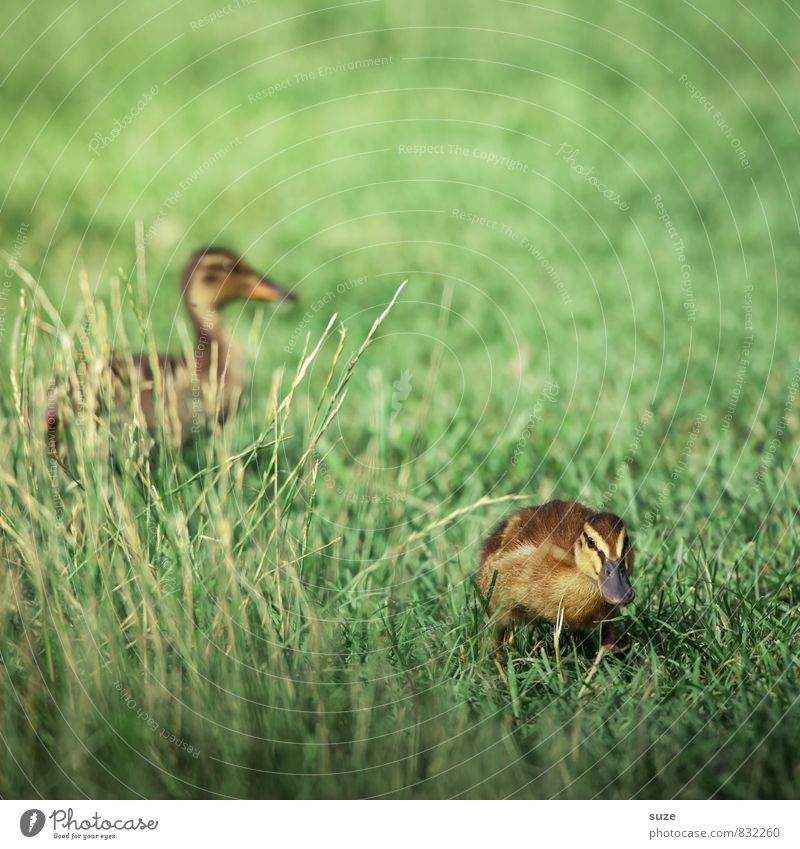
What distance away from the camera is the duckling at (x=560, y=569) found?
2660mm

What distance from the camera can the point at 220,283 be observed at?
4148 millimetres

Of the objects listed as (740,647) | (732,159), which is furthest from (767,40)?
(740,647)

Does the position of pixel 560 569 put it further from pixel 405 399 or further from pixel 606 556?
pixel 405 399

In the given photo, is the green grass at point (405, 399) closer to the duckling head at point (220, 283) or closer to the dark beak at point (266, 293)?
the duckling head at point (220, 283)

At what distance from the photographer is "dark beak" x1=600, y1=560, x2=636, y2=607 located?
2.55 metres

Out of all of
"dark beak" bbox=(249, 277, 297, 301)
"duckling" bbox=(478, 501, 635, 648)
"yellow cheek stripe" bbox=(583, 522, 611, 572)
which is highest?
"dark beak" bbox=(249, 277, 297, 301)
